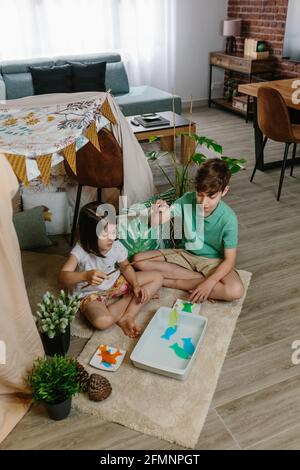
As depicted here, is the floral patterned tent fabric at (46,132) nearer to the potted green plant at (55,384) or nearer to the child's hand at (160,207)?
the child's hand at (160,207)

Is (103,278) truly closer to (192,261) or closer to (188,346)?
(188,346)

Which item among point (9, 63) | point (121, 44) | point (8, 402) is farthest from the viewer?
point (121, 44)

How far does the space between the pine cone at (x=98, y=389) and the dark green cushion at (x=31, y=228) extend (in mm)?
1124

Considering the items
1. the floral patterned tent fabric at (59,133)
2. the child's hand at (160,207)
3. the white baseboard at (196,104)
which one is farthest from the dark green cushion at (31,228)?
the white baseboard at (196,104)

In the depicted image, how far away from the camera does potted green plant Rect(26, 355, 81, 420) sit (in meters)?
1.41

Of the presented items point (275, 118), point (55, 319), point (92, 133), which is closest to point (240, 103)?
point (275, 118)

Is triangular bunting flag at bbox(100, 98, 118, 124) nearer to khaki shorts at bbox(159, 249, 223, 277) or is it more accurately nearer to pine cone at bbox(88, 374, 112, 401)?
khaki shorts at bbox(159, 249, 223, 277)

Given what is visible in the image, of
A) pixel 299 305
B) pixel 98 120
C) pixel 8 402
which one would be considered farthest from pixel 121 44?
pixel 8 402

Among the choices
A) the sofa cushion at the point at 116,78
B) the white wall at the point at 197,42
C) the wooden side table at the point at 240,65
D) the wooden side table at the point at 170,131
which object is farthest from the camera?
the white wall at the point at 197,42

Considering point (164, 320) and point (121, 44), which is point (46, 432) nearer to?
point (164, 320)

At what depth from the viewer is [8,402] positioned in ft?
5.00

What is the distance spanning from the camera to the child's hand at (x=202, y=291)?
1.95 m

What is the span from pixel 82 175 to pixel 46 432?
134 cm

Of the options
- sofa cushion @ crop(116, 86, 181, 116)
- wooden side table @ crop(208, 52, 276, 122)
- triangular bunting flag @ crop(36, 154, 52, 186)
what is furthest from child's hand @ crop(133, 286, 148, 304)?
wooden side table @ crop(208, 52, 276, 122)
